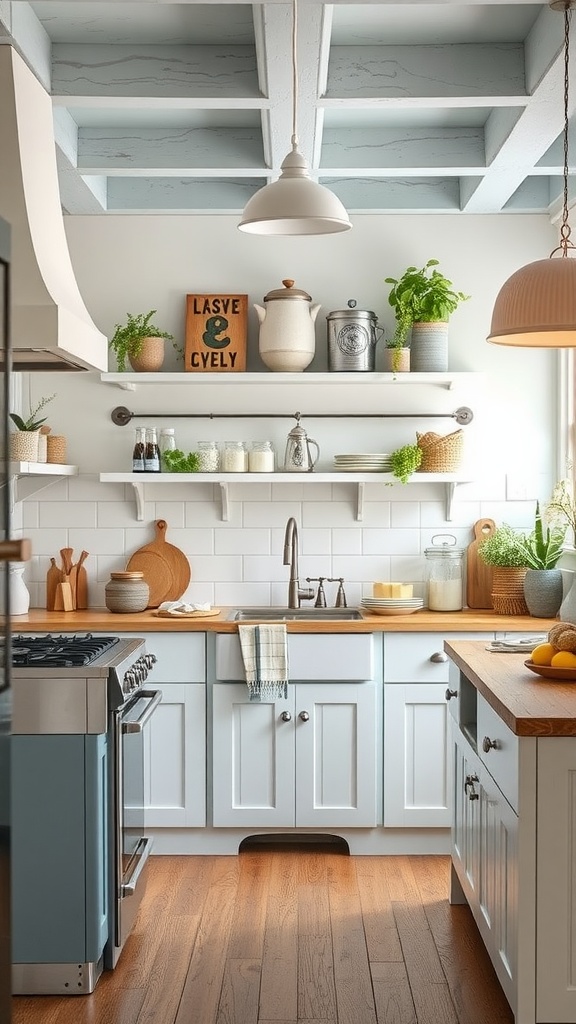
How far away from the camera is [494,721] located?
10.1ft

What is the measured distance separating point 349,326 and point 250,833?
89.1 inches

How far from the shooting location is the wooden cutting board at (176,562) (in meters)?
5.29

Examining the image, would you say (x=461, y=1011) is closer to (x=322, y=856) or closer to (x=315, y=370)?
(x=322, y=856)

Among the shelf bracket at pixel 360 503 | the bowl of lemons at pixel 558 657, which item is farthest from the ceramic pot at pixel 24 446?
the bowl of lemons at pixel 558 657

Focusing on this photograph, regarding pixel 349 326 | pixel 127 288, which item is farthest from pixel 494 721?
pixel 127 288

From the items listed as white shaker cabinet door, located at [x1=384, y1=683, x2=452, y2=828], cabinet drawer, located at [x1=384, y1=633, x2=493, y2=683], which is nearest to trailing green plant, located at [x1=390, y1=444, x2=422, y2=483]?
cabinet drawer, located at [x1=384, y1=633, x2=493, y2=683]

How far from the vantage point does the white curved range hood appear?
297 centimetres

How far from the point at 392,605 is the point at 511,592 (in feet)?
1.75

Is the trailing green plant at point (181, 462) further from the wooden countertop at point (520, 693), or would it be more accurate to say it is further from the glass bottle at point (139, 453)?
the wooden countertop at point (520, 693)

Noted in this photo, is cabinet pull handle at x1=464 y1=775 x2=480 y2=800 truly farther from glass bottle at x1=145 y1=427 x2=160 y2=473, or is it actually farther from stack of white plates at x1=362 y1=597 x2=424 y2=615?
glass bottle at x1=145 y1=427 x2=160 y2=473

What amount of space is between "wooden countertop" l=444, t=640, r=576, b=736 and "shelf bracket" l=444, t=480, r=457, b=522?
4.99 feet

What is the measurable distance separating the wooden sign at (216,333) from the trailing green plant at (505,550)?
1390 mm

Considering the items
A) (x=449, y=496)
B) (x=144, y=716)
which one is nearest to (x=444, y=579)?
(x=449, y=496)

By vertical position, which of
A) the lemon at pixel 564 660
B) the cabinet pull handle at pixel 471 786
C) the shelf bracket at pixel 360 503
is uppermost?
the shelf bracket at pixel 360 503
